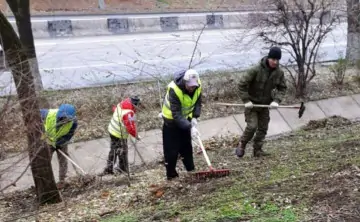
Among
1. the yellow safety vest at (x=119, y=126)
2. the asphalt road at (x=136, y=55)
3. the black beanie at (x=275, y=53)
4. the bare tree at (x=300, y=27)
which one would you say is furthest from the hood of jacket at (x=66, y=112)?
the bare tree at (x=300, y=27)

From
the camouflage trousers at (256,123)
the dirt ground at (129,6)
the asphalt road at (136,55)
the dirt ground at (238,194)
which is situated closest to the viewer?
the dirt ground at (238,194)

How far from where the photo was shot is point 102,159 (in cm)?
779

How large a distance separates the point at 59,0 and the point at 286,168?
52.6 feet

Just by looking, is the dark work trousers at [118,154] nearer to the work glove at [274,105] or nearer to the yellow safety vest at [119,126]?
the yellow safety vest at [119,126]

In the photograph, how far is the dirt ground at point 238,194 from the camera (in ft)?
12.8

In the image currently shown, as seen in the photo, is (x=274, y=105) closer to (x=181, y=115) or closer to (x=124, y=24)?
(x=181, y=115)

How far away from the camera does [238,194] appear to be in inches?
175

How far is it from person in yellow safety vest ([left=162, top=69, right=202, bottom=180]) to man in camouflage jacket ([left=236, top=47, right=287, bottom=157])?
78 cm

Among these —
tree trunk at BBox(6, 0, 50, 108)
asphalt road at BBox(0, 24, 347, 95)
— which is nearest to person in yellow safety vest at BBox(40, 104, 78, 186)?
tree trunk at BBox(6, 0, 50, 108)

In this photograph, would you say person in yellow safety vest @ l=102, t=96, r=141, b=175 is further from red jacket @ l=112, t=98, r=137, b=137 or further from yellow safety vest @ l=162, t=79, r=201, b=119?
yellow safety vest @ l=162, t=79, r=201, b=119

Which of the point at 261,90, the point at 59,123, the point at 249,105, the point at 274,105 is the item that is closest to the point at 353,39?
the point at 261,90

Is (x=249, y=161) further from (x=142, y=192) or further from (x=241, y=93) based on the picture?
(x=142, y=192)

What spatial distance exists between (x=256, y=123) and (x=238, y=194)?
2.12 m

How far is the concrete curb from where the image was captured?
48.7 feet
